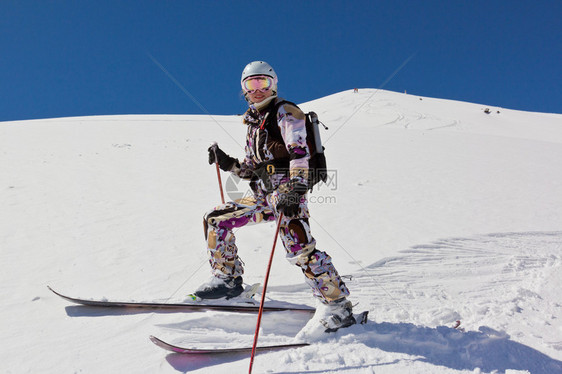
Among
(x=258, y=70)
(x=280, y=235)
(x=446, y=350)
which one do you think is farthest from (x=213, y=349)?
(x=258, y=70)

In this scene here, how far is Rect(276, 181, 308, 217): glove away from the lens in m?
2.90

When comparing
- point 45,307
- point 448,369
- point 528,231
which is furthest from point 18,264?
point 528,231

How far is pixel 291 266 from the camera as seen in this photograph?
189 inches

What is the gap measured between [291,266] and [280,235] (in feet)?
5.19

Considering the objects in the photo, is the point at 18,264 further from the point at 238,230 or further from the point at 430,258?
the point at 430,258

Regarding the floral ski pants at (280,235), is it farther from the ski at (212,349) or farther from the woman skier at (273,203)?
the ski at (212,349)

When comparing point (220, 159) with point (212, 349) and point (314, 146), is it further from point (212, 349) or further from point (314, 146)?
point (212, 349)

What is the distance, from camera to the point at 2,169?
942cm

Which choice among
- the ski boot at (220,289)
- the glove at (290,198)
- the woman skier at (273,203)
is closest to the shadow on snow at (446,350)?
the woman skier at (273,203)

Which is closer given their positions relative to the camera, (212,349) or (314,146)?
(212,349)

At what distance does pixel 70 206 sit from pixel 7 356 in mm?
4801

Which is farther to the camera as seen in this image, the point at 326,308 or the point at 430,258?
the point at 430,258

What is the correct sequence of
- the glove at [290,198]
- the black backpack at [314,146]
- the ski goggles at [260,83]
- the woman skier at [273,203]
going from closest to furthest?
the glove at [290,198] < the woman skier at [273,203] < the black backpack at [314,146] < the ski goggles at [260,83]

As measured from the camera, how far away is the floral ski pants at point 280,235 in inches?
126
